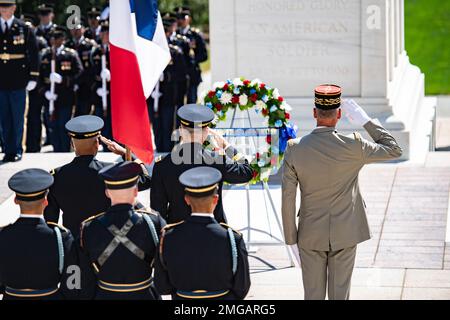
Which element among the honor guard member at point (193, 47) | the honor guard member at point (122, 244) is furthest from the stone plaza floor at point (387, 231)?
the honor guard member at point (193, 47)

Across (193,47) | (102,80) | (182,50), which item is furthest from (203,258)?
(193,47)

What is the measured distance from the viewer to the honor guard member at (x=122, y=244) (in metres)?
6.09

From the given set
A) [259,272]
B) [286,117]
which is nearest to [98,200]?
[259,272]

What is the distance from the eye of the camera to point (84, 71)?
579 inches

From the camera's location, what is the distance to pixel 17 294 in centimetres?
620

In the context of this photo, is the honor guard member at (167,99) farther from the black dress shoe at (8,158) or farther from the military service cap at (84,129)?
the military service cap at (84,129)

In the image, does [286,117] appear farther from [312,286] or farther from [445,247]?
[312,286]

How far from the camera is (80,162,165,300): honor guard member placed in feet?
20.0

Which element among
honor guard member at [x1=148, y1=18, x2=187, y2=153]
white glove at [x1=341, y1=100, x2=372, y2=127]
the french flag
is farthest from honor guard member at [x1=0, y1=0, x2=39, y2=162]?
white glove at [x1=341, y1=100, x2=372, y2=127]

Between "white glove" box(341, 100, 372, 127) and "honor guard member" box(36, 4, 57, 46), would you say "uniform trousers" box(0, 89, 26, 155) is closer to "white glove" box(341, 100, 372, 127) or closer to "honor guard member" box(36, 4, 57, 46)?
"honor guard member" box(36, 4, 57, 46)

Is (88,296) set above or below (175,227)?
below

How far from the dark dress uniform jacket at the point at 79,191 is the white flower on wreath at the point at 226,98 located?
2.56 m

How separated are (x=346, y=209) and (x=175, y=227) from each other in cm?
135

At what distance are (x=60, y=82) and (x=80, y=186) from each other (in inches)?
297
